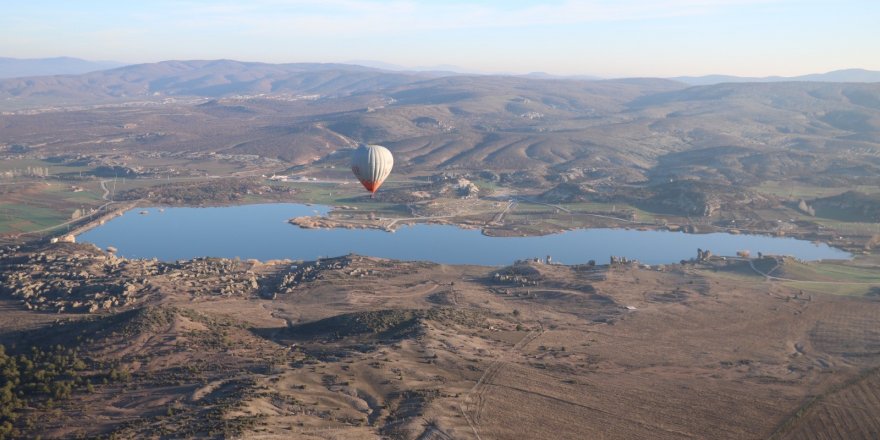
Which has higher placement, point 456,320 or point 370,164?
point 370,164

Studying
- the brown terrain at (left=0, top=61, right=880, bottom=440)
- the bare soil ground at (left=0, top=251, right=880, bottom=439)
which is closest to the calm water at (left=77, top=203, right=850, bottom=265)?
the brown terrain at (left=0, top=61, right=880, bottom=440)

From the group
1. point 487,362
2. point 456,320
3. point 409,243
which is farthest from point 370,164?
point 409,243

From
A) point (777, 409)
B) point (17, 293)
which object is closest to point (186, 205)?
point (17, 293)


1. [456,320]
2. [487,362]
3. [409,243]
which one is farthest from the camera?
[409,243]

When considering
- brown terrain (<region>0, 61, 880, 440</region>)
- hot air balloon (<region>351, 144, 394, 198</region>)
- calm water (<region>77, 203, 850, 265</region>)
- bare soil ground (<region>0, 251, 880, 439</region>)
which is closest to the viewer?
bare soil ground (<region>0, 251, 880, 439</region>)

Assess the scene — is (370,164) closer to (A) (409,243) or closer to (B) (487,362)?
(B) (487,362)

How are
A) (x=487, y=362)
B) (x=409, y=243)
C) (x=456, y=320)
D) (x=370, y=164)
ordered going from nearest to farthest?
1. (x=487, y=362)
2. (x=456, y=320)
3. (x=370, y=164)
4. (x=409, y=243)

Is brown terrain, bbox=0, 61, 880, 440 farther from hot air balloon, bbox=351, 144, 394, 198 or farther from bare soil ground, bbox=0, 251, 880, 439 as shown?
hot air balloon, bbox=351, 144, 394, 198

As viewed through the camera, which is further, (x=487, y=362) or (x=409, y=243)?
(x=409, y=243)
